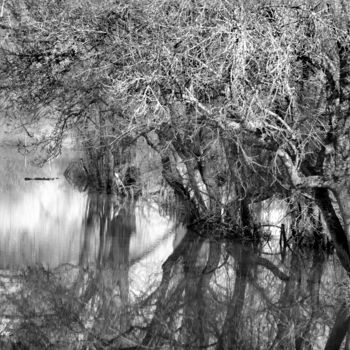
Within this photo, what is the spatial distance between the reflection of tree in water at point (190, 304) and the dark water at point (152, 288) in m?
0.02

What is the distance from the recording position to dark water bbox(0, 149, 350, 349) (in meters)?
8.58

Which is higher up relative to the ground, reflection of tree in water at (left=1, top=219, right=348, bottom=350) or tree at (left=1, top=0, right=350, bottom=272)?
tree at (left=1, top=0, right=350, bottom=272)

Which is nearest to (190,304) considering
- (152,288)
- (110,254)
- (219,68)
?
(152,288)

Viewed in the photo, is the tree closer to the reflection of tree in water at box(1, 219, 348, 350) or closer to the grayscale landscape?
the grayscale landscape

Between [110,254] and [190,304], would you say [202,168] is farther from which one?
[190,304]

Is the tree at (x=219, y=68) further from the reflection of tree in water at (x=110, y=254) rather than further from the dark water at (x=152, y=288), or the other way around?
the reflection of tree in water at (x=110, y=254)

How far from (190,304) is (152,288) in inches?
59.5

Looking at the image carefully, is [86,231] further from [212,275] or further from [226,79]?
[226,79]

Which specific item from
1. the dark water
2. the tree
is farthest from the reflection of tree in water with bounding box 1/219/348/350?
the tree

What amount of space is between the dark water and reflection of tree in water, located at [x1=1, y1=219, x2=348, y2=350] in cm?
2

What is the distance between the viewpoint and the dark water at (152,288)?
8.58 m

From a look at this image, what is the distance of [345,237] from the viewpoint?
1030 cm

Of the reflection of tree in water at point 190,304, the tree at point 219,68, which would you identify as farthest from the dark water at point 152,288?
the tree at point 219,68

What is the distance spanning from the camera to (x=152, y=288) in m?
11.7
